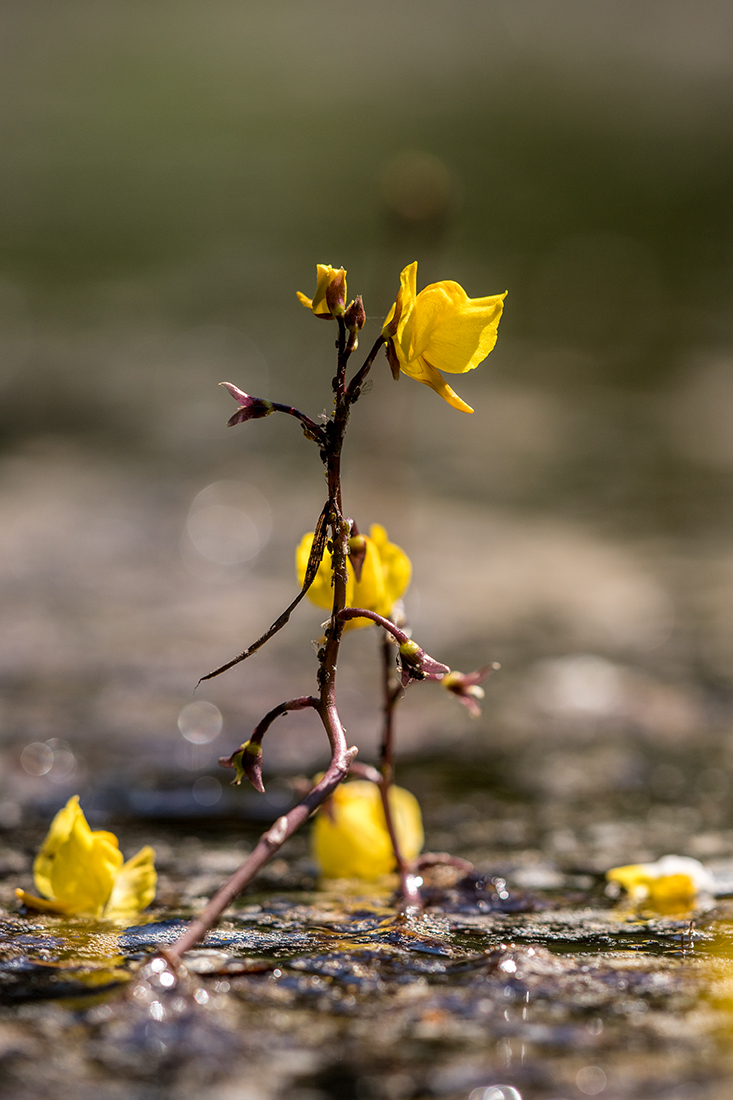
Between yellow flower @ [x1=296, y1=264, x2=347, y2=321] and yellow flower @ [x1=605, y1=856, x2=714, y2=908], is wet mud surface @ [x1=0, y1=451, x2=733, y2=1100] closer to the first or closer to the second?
yellow flower @ [x1=605, y1=856, x2=714, y2=908]

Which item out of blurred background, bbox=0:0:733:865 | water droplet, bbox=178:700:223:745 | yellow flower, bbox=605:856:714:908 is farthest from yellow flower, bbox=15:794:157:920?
water droplet, bbox=178:700:223:745

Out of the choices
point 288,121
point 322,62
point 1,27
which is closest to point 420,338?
point 288,121

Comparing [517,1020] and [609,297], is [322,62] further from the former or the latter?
[517,1020]

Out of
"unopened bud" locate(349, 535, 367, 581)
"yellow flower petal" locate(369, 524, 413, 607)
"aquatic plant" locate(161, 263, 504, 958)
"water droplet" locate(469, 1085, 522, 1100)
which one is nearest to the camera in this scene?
"water droplet" locate(469, 1085, 522, 1100)

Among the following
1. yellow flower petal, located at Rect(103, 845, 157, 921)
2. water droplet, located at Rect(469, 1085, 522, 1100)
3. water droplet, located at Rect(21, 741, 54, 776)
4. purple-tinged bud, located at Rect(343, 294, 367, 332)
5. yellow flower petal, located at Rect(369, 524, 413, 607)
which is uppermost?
purple-tinged bud, located at Rect(343, 294, 367, 332)

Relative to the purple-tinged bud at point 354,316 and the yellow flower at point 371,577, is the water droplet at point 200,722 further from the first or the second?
the purple-tinged bud at point 354,316

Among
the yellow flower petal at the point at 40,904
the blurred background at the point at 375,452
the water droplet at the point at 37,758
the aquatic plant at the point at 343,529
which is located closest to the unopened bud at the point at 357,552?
the aquatic plant at the point at 343,529
